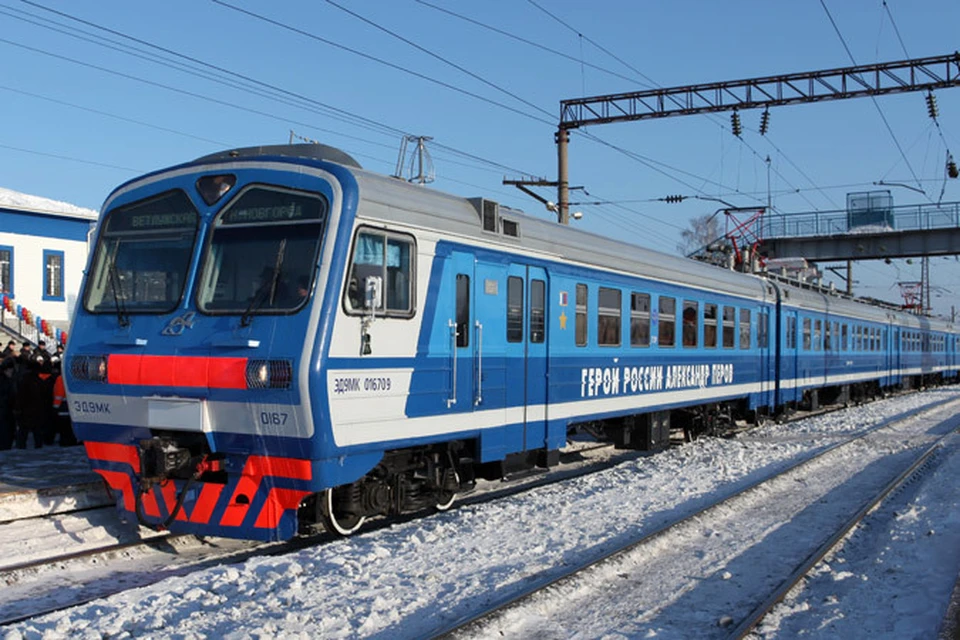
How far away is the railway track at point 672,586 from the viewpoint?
6.14m

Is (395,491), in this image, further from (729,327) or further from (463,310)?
(729,327)

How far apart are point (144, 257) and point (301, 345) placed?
2100mm

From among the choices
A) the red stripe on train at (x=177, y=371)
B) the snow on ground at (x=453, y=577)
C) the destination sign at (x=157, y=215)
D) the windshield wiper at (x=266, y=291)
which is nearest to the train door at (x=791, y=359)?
the snow on ground at (x=453, y=577)

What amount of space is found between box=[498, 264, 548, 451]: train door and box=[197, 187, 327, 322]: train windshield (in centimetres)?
290

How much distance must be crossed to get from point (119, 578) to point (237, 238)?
2997 millimetres

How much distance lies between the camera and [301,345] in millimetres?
7320

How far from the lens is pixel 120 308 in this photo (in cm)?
828

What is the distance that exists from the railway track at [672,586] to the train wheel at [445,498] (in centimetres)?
204

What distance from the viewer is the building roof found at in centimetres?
3078

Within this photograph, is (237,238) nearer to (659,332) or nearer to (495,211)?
(495,211)

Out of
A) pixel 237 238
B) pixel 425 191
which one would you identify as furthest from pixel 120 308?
pixel 425 191

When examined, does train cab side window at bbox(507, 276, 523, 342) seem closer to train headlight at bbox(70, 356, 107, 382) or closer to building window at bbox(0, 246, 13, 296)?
train headlight at bbox(70, 356, 107, 382)

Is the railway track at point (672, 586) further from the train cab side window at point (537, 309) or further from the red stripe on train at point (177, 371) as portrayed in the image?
the red stripe on train at point (177, 371)

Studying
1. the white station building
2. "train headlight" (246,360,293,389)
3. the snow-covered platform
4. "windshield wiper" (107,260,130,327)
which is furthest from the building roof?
"train headlight" (246,360,293,389)
